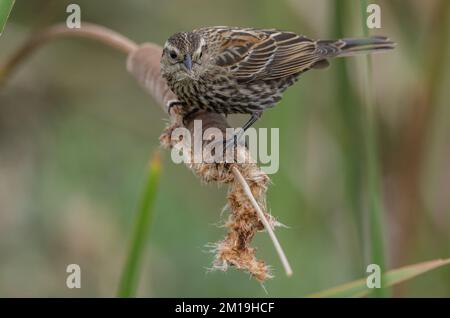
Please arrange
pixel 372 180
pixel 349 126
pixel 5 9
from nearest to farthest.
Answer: pixel 5 9 → pixel 372 180 → pixel 349 126

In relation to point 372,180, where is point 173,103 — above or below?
above

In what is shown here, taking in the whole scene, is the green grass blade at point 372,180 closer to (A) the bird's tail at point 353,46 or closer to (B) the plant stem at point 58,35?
(B) the plant stem at point 58,35

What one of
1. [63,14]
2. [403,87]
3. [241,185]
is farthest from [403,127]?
[63,14]

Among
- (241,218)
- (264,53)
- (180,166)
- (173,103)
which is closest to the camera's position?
(241,218)

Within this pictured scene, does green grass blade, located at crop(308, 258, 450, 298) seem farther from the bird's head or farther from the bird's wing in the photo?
the bird's wing

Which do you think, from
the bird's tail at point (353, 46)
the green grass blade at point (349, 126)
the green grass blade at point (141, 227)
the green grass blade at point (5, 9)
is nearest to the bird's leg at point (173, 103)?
the green grass blade at point (141, 227)

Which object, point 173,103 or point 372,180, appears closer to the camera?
point 372,180

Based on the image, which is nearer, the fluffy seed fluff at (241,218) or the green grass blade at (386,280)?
the fluffy seed fluff at (241,218)

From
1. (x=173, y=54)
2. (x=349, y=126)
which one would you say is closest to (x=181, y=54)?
(x=173, y=54)

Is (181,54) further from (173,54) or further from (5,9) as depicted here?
(5,9)
